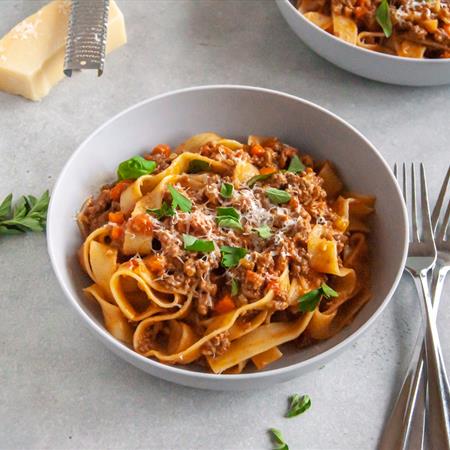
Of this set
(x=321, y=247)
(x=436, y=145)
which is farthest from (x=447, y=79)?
(x=321, y=247)

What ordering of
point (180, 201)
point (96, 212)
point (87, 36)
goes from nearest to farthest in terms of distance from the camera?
point (180, 201) < point (96, 212) < point (87, 36)

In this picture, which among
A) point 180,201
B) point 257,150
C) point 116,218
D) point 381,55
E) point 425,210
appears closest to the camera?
point 180,201

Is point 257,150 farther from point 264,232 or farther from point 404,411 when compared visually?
point 404,411

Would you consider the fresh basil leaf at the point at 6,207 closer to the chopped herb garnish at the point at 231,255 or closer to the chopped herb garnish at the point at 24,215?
the chopped herb garnish at the point at 24,215

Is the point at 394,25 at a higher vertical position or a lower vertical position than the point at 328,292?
higher

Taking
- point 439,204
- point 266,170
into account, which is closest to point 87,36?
point 266,170

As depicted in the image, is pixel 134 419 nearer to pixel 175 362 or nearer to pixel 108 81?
pixel 175 362
